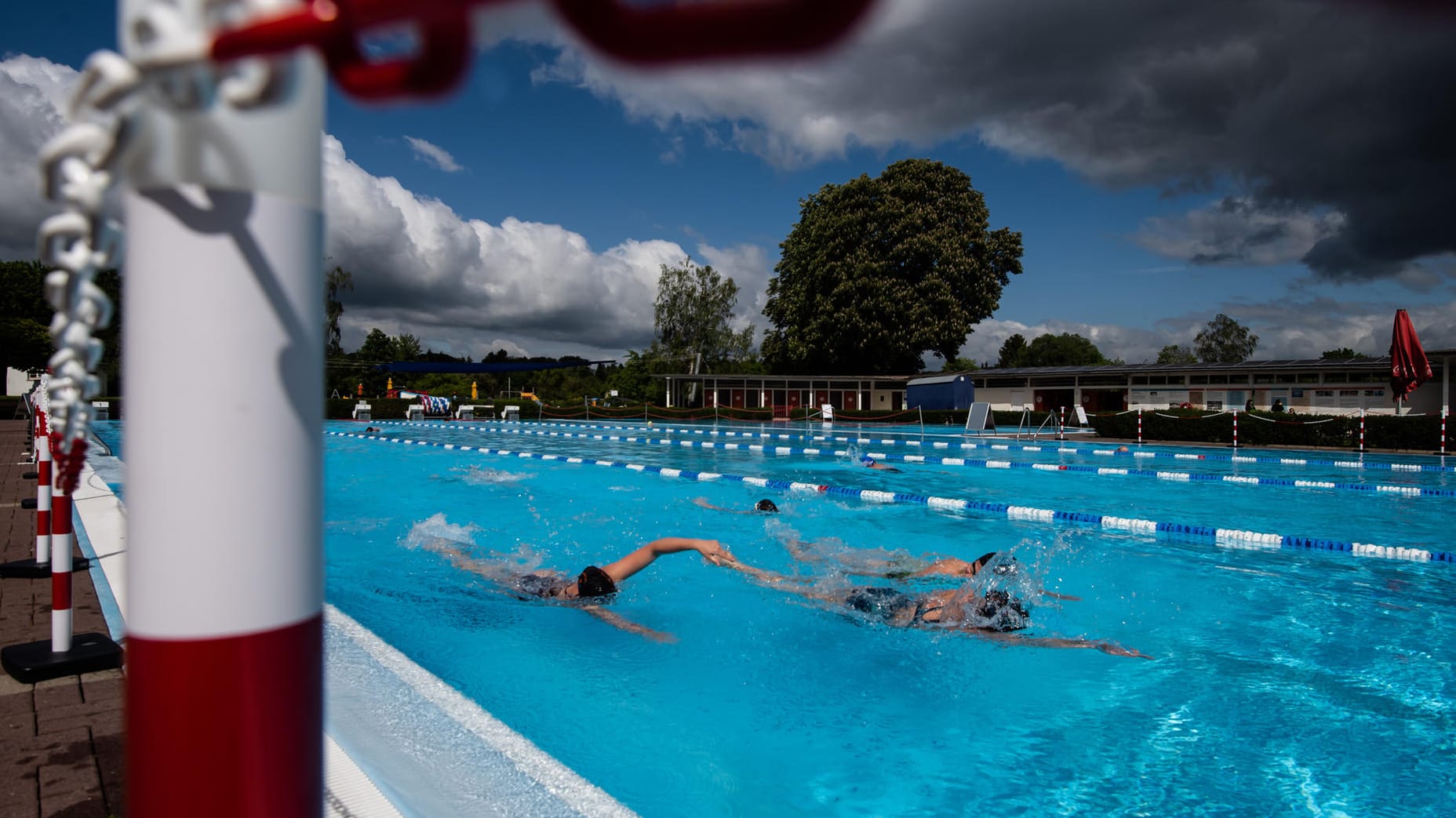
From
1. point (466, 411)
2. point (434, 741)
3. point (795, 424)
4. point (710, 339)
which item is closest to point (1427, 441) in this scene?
point (795, 424)

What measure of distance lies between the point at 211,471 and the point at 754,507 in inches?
402

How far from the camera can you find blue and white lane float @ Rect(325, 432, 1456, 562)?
24.9 feet

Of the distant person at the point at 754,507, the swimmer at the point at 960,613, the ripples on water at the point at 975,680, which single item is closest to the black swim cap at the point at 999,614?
the swimmer at the point at 960,613

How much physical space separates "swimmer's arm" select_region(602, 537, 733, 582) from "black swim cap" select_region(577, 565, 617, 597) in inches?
2.6

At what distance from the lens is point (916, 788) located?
11.5 ft

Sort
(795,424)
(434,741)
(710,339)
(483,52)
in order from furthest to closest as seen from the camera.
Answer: (710,339)
(795,424)
(434,741)
(483,52)

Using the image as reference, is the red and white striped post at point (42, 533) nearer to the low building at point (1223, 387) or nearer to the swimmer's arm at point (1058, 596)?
the swimmer's arm at point (1058, 596)

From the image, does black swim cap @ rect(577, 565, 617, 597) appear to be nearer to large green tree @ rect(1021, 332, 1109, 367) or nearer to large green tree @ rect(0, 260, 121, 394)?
large green tree @ rect(0, 260, 121, 394)

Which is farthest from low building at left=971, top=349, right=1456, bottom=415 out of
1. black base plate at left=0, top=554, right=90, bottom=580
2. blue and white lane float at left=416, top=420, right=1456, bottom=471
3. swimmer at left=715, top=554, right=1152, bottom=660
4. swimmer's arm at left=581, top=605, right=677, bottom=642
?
black base plate at left=0, top=554, right=90, bottom=580

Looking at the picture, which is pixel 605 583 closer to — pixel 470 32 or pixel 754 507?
pixel 754 507

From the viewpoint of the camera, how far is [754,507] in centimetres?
1091

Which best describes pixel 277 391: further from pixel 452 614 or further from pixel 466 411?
pixel 466 411

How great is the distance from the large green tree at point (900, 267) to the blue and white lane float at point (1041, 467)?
16.8 metres

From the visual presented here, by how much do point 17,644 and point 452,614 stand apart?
9.26 ft
